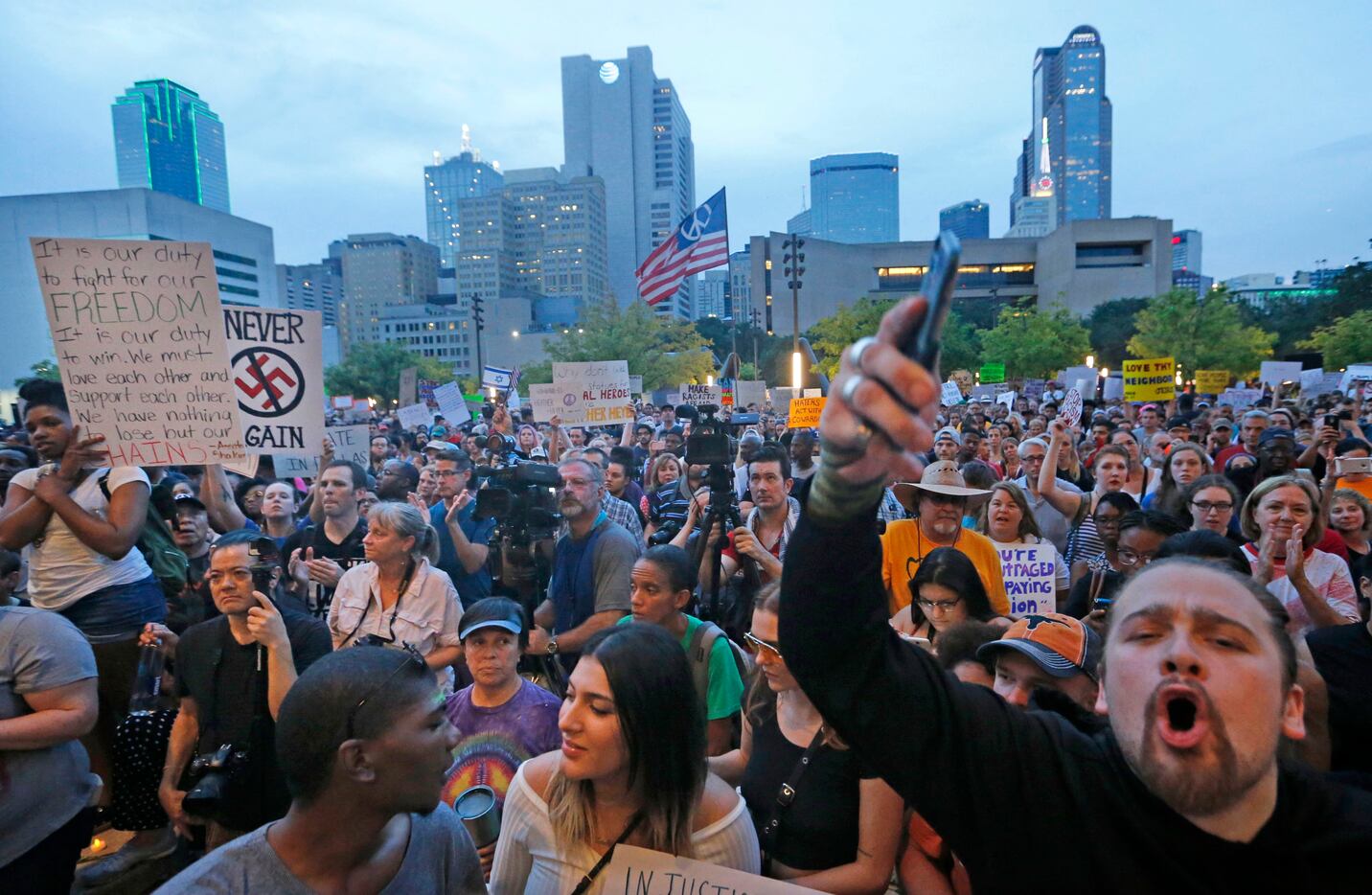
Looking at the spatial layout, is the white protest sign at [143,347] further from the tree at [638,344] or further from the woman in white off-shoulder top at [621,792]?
the tree at [638,344]

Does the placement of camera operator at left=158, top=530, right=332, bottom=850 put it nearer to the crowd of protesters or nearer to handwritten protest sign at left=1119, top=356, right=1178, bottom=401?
the crowd of protesters

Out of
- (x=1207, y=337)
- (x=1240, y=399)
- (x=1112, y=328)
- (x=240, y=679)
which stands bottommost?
(x=240, y=679)

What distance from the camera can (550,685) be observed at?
455 centimetres

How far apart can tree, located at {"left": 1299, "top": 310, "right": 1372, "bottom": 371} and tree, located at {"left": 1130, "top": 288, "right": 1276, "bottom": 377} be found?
326 inches

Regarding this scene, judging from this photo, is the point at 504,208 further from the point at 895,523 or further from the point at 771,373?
the point at 895,523

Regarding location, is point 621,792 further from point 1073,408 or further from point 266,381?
point 1073,408

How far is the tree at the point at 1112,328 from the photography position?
63656 millimetres

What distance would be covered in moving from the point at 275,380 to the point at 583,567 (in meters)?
2.71

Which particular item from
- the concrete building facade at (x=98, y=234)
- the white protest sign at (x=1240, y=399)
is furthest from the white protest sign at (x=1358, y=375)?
the concrete building facade at (x=98, y=234)

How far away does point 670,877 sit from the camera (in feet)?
7.40

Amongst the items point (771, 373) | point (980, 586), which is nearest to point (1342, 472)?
point (980, 586)

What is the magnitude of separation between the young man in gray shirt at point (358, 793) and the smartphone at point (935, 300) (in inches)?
67.0

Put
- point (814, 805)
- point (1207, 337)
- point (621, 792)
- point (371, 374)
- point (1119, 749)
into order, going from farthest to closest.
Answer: point (371, 374), point (1207, 337), point (814, 805), point (621, 792), point (1119, 749)

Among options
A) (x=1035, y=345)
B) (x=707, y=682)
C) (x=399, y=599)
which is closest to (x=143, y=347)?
(x=399, y=599)
